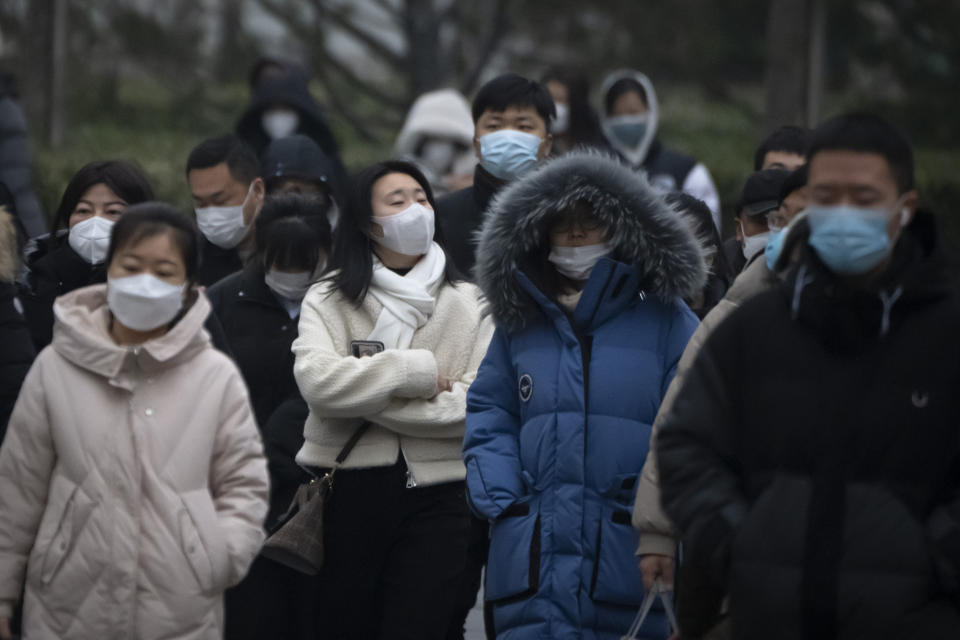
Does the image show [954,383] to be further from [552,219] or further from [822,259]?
[552,219]

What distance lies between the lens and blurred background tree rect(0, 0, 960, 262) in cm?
1517

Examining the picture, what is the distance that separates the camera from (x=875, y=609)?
158 inches

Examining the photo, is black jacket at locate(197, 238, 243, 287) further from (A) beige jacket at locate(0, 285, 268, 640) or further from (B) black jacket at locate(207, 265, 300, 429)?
(A) beige jacket at locate(0, 285, 268, 640)

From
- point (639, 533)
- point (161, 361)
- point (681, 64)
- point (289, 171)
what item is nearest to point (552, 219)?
point (639, 533)

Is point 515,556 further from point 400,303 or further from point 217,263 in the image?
point 217,263

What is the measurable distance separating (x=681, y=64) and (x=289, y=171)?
29.9 ft

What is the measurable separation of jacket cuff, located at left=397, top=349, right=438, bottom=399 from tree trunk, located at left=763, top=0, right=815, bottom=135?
29.6 ft

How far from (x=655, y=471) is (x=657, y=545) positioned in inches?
9.2

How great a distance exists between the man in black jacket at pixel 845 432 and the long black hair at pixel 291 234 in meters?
2.77

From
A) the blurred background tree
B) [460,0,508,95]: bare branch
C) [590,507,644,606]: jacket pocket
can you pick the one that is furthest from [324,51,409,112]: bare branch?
[590,507,644,606]: jacket pocket

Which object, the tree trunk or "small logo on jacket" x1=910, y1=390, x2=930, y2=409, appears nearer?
"small logo on jacket" x1=910, y1=390, x2=930, y2=409

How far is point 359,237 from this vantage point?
643 cm

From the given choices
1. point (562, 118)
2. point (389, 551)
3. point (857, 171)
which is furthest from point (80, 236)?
point (562, 118)

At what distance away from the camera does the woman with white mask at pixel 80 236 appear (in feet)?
21.4
